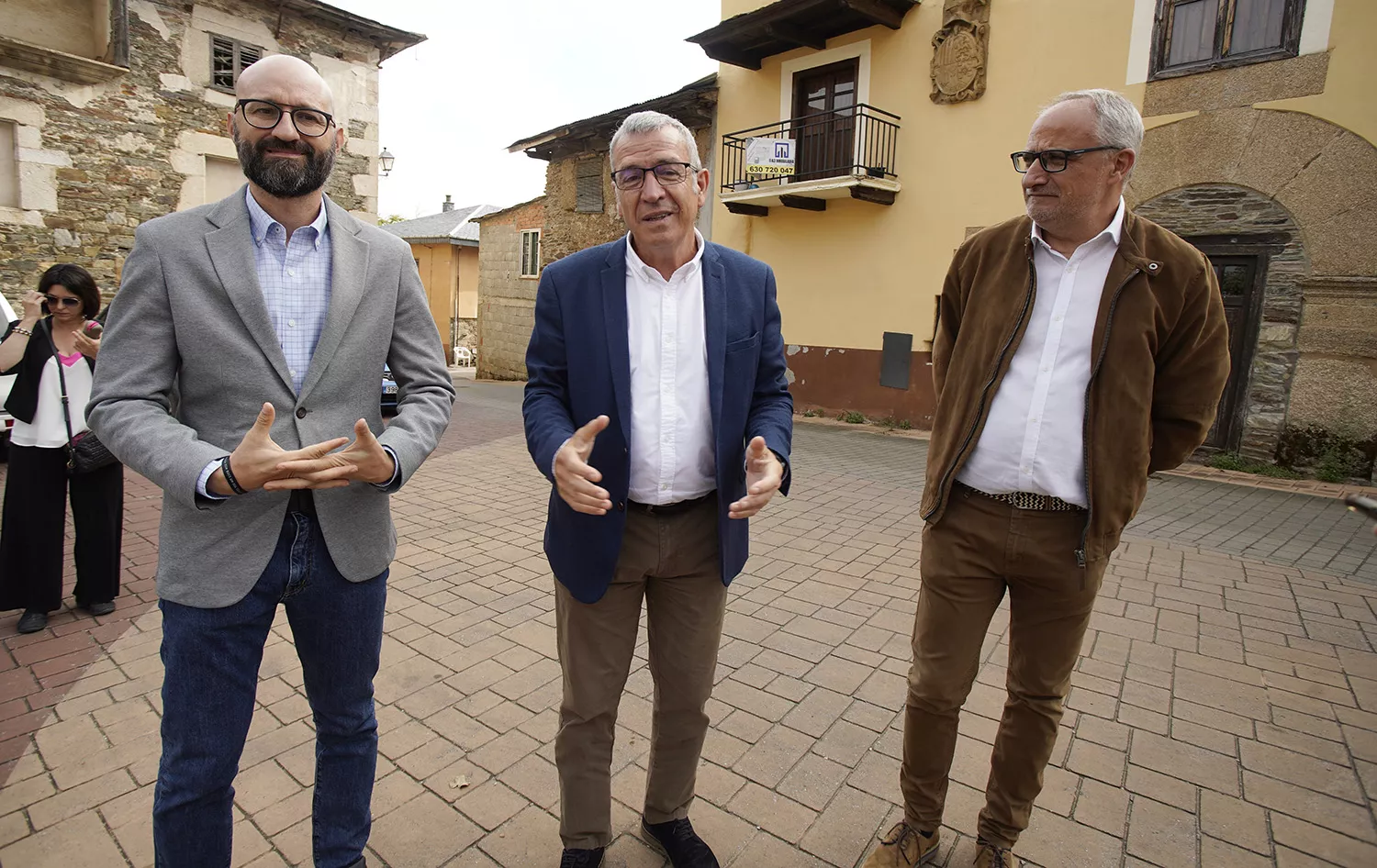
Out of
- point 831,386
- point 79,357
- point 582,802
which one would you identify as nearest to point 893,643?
point 582,802

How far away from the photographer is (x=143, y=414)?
65.7 inches

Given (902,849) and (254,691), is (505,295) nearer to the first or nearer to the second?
(254,691)

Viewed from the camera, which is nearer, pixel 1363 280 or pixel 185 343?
pixel 185 343

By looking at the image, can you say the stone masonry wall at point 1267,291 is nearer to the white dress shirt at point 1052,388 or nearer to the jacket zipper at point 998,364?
the white dress shirt at point 1052,388

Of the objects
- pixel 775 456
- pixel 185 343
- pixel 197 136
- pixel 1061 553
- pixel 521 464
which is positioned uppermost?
pixel 197 136

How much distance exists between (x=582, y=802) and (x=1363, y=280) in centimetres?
1031

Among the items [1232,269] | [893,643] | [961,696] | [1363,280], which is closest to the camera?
[961,696]

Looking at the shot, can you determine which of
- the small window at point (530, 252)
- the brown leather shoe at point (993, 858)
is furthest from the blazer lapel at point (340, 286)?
the small window at point (530, 252)

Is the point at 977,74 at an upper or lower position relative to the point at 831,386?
upper

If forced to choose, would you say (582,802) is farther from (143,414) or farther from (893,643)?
(893,643)

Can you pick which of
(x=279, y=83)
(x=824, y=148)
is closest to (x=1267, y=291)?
(x=824, y=148)

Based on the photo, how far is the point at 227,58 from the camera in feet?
40.7

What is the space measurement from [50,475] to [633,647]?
366 centimetres

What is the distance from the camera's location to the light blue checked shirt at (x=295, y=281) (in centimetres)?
186
